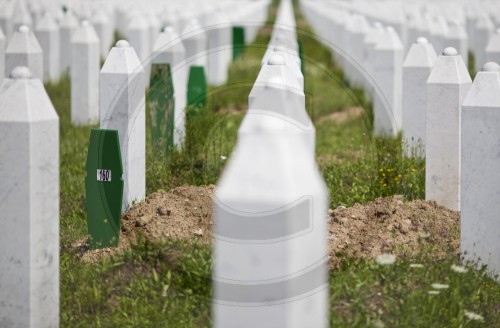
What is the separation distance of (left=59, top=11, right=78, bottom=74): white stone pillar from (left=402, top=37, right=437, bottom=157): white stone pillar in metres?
6.74

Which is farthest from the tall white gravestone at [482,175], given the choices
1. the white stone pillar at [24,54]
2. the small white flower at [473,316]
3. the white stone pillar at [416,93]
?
the white stone pillar at [24,54]

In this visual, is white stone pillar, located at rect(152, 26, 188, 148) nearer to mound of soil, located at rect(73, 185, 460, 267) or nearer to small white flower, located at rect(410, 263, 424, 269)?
mound of soil, located at rect(73, 185, 460, 267)

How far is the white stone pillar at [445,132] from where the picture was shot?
7.11 metres

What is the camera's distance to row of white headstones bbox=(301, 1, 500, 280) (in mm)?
5777

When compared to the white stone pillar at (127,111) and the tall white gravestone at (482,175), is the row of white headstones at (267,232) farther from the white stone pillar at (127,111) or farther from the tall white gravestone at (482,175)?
the white stone pillar at (127,111)

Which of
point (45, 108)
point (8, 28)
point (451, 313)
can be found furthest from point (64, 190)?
point (8, 28)

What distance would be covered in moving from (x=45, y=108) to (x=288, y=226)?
168 centimetres

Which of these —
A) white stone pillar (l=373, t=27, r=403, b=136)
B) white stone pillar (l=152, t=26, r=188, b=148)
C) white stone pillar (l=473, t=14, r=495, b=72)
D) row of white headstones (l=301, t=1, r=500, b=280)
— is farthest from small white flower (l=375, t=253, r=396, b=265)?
white stone pillar (l=473, t=14, r=495, b=72)

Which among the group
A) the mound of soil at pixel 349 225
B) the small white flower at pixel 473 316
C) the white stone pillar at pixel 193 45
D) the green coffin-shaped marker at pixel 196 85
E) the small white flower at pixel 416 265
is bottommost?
the small white flower at pixel 473 316

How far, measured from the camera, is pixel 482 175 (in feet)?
19.0

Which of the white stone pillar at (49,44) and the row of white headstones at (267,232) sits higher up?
the white stone pillar at (49,44)

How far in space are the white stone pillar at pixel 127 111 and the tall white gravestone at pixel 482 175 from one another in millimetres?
2361

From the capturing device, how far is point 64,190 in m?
8.27

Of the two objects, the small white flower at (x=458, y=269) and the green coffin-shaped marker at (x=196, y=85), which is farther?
the green coffin-shaped marker at (x=196, y=85)
